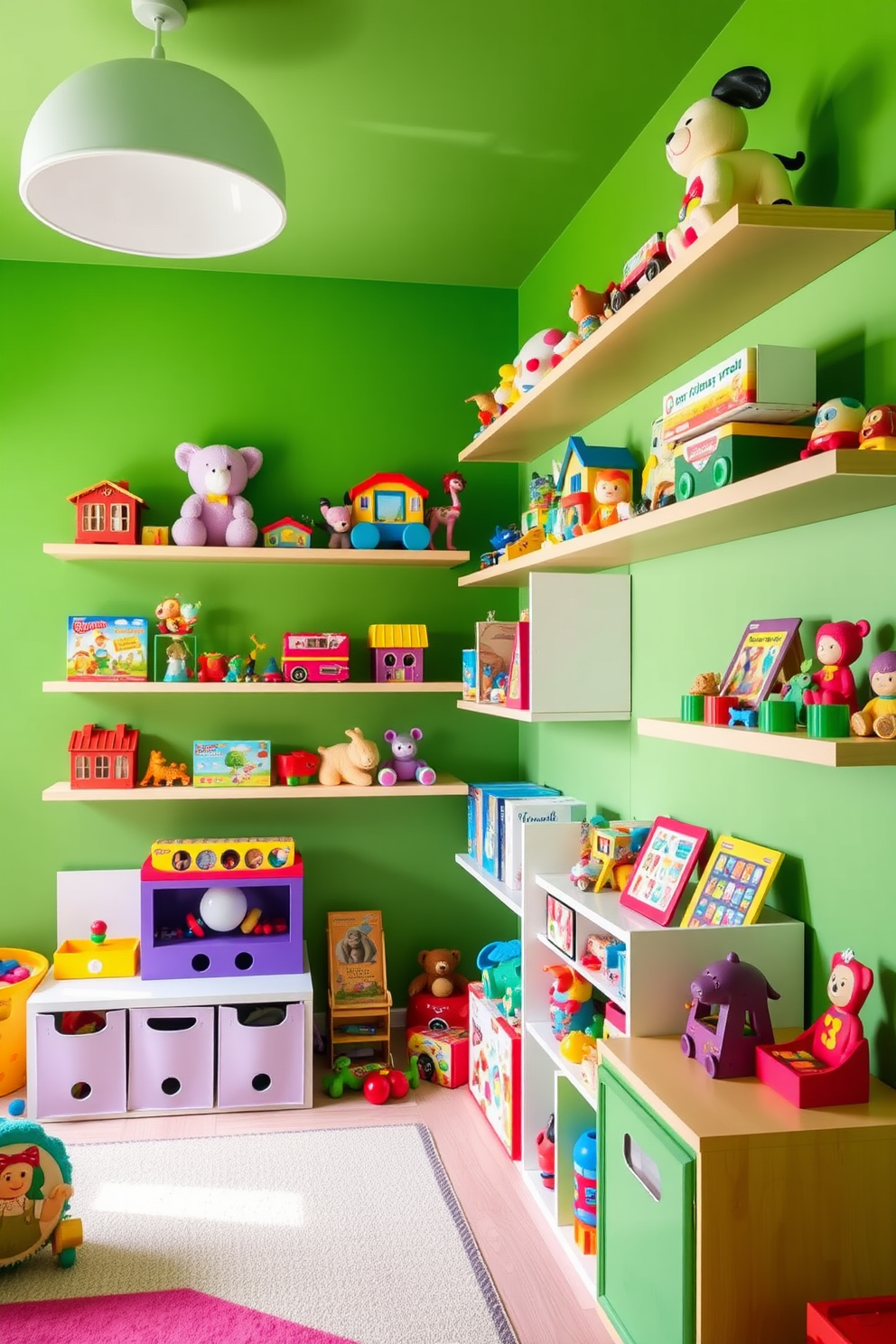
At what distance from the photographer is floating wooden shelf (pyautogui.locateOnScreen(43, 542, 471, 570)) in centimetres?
321

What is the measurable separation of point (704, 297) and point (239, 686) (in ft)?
6.40

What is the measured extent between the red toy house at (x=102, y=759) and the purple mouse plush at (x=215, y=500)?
657 mm

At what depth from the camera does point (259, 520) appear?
352 cm

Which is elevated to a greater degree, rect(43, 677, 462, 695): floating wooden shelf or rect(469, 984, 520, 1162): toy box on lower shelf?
rect(43, 677, 462, 695): floating wooden shelf

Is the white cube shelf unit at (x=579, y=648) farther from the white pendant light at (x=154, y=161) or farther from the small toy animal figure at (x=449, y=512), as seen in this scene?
the white pendant light at (x=154, y=161)

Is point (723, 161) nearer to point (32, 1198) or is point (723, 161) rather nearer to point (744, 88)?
point (744, 88)

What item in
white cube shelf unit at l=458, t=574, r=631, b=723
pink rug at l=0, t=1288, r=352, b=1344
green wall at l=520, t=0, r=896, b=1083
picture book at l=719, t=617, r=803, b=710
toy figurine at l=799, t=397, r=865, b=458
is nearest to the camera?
toy figurine at l=799, t=397, r=865, b=458

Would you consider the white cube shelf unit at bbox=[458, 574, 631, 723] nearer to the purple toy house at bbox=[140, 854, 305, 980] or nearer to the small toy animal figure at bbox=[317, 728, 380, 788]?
the small toy animal figure at bbox=[317, 728, 380, 788]

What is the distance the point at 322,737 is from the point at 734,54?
2.32m

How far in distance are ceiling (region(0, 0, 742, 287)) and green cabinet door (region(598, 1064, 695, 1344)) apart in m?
2.05

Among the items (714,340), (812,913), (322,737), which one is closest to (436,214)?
(714,340)

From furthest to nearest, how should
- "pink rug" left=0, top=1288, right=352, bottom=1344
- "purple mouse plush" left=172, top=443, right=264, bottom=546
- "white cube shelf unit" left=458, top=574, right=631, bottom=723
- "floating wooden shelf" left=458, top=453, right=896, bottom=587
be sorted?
"purple mouse plush" left=172, top=443, right=264, bottom=546, "white cube shelf unit" left=458, top=574, right=631, bottom=723, "pink rug" left=0, top=1288, right=352, bottom=1344, "floating wooden shelf" left=458, top=453, right=896, bottom=587

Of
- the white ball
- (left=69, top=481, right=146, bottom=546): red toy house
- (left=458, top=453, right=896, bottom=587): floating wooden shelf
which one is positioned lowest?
the white ball

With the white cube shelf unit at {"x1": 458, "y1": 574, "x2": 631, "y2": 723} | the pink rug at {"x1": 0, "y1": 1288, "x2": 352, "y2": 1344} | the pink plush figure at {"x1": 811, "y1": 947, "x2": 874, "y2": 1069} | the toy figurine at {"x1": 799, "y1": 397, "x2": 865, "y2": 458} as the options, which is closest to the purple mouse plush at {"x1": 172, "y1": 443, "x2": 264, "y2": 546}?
the white cube shelf unit at {"x1": 458, "y1": 574, "x2": 631, "y2": 723}
